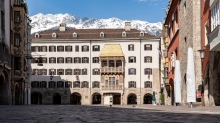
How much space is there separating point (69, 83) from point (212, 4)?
63316mm

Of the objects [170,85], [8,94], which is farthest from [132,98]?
[8,94]

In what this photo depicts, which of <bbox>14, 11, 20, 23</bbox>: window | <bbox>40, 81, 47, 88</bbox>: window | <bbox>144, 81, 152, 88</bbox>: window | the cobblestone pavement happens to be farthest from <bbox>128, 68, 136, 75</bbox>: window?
the cobblestone pavement

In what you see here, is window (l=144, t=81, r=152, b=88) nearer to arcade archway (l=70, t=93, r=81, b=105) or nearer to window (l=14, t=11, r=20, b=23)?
arcade archway (l=70, t=93, r=81, b=105)

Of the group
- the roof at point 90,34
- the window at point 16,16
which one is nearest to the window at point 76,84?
the roof at point 90,34

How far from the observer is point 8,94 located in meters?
44.2

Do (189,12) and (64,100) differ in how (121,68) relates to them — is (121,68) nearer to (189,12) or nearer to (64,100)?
(64,100)

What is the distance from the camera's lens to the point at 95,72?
85812 mm

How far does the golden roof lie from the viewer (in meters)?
86.0

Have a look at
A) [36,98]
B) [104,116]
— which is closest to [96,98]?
[36,98]

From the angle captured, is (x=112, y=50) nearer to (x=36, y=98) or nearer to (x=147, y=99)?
(x=147, y=99)

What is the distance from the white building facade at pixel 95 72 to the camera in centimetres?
8519

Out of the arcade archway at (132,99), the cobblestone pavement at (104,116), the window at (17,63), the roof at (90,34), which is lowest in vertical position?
the arcade archway at (132,99)

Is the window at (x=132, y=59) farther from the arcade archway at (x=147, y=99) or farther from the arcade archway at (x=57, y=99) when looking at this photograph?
the arcade archway at (x=57, y=99)

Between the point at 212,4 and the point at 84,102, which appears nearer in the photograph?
the point at 212,4
